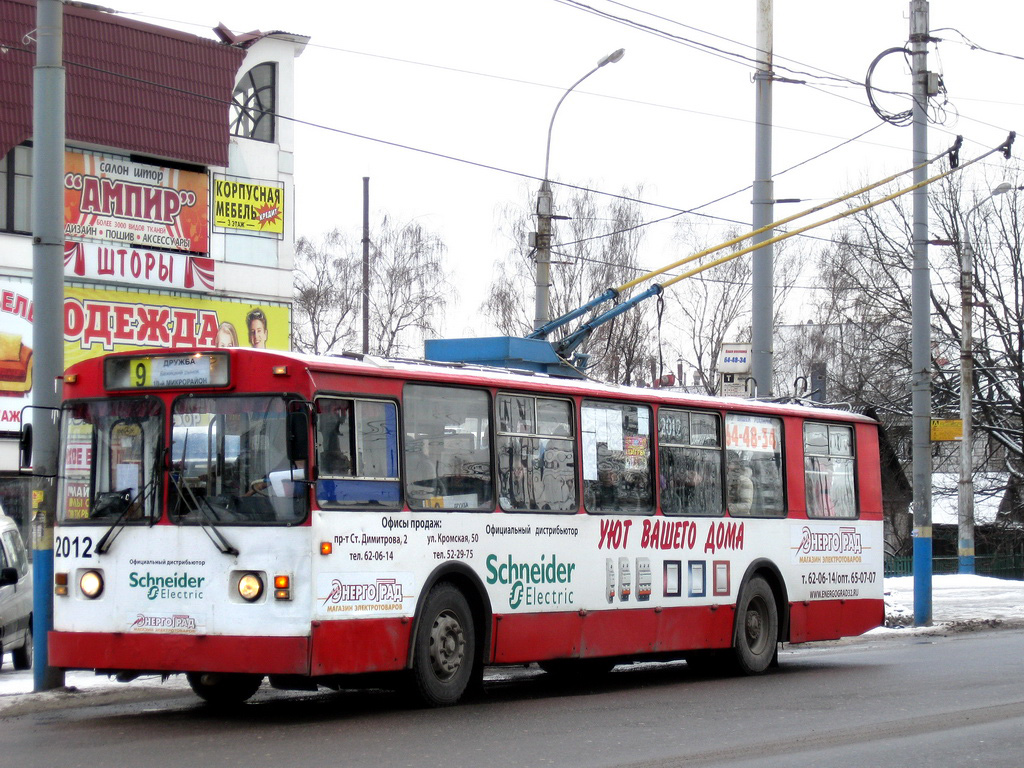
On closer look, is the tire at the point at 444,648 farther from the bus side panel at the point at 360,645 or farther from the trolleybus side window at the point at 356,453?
the trolleybus side window at the point at 356,453

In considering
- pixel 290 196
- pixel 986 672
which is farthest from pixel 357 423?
pixel 290 196

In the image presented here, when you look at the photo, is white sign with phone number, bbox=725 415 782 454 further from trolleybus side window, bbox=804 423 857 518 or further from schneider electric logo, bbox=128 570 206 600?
schneider electric logo, bbox=128 570 206 600

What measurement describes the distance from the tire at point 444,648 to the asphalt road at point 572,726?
0.20m

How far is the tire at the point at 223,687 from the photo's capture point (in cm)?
1127

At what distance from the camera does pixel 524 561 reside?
12.1m

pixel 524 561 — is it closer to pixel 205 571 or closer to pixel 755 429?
pixel 205 571

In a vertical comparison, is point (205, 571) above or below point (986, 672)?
above

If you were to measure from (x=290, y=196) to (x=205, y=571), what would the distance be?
19058 millimetres

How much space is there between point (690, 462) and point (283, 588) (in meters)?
5.59

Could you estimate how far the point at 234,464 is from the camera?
1028 centimetres

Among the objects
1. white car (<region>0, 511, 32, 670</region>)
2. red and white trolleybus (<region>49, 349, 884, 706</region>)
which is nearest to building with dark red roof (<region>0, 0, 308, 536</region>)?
white car (<region>0, 511, 32, 670</region>)

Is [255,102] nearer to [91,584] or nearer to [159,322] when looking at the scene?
[159,322]

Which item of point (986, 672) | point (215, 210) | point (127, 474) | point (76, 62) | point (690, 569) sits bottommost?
point (986, 672)

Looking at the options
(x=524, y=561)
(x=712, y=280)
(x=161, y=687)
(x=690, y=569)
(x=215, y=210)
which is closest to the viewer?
(x=524, y=561)
